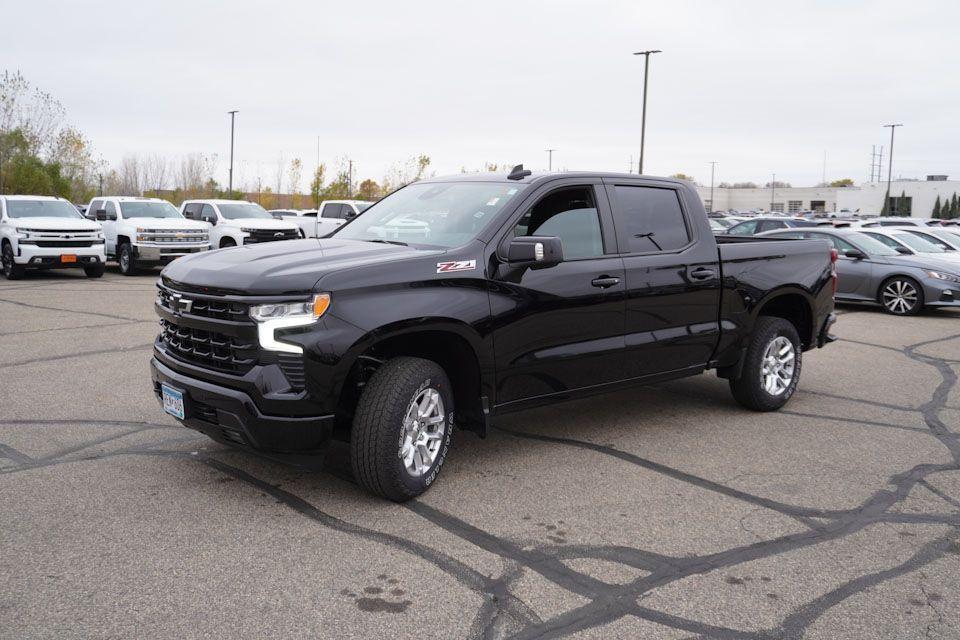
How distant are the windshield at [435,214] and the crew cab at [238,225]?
632 inches

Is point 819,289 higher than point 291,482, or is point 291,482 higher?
point 819,289

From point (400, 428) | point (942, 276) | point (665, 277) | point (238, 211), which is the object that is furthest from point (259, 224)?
point (400, 428)

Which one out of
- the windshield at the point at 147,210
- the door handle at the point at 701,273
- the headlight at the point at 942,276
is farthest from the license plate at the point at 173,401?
the windshield at the point at 147,210

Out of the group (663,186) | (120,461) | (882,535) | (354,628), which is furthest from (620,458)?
(120,461)

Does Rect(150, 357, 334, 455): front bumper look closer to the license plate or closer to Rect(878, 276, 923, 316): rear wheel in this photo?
the license plate

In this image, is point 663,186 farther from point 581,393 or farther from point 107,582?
point 107,582

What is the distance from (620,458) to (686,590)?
1.97 meters

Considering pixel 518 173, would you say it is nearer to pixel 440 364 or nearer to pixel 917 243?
pixel 440 364

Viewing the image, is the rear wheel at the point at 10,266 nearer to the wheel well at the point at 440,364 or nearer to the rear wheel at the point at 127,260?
A: the rear wheel at the point at 127,260

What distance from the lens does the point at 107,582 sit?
3.65 m

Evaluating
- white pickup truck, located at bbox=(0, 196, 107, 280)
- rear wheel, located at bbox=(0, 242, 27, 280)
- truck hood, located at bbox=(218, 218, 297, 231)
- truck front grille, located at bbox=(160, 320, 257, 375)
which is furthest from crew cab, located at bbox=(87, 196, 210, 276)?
truck front grille, located at bbox=(160, 320, 257, 375)

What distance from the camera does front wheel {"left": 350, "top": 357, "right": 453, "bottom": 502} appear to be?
4.48 meters

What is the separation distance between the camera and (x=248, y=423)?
14.4 feet

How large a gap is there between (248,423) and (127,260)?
17944 millimetres
